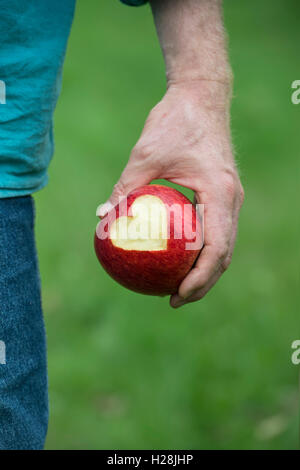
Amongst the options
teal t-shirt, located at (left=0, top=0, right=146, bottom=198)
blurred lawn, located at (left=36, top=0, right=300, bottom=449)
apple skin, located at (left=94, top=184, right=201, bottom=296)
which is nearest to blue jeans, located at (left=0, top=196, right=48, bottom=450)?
teal t-shirt, located at (left=0, top=0, right=146, bottom=198)

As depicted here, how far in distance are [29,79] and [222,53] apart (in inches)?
18.6

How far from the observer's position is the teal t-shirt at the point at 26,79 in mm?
1648

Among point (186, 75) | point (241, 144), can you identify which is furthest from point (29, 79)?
point (241, 144)

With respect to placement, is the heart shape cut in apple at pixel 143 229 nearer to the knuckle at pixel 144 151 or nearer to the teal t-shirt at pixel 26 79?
the knuckle at pixel 144 151

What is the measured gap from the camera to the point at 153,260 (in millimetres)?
1737

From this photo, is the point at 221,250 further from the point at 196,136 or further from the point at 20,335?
the point at 20,335

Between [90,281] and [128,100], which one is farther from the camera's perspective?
[128,100]

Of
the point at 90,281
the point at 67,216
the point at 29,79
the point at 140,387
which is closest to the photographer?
the point at 29,79

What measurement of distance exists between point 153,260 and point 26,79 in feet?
1.62

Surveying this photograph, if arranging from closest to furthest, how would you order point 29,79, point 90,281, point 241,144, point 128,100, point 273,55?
1. point 29,79
2. point 90,281
3. point 241,144
4. point 128,100
5. point 273,55

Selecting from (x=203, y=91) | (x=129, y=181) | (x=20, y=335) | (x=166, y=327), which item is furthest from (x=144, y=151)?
(x=166, y=327)
